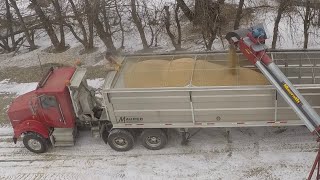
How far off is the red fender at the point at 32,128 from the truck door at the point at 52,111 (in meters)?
0.25

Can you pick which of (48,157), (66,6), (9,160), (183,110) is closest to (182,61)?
(183,110)

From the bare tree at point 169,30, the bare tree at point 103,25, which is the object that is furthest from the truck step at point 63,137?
the bare tree at point 169,30

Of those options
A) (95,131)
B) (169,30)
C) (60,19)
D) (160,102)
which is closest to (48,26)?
(60,19)

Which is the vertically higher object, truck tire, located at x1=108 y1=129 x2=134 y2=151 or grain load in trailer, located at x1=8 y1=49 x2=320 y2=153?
grain load in trailer, located at x1=8 y1=49 x2=320 y2=153

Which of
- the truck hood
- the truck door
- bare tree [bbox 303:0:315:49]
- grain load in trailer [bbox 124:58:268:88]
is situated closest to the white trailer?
grain load in trailer [bbox 124:58:268:88]

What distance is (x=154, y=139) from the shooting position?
41.5 ft

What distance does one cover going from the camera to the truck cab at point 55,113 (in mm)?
12453

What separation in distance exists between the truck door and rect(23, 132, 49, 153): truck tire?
563 millimetres

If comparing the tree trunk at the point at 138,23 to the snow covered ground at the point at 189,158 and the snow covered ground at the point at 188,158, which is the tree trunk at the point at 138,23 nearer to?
the snow covered ground at the point at 188,158

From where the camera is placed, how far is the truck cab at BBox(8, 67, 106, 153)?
1245 cm

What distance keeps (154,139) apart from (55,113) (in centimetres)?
302

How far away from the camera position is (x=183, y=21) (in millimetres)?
20828

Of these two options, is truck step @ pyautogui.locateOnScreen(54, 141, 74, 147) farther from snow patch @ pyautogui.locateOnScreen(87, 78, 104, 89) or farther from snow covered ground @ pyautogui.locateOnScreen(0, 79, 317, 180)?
snow patch @ pyautogui.locateOnScreen(87, 78, 104, 89)

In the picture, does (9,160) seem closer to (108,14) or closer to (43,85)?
(43,85)
